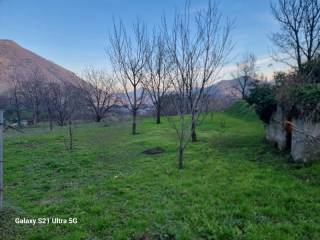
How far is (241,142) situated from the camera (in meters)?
11.9

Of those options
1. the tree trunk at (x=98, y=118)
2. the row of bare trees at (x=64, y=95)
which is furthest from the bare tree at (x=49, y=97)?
the tree trunk at (x=98, y=118)

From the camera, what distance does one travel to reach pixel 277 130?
1012cm

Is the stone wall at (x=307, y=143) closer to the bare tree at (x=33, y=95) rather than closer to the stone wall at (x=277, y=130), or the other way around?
the stone wall at (x=277, y=130)

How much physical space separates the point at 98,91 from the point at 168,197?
3391 centimetres

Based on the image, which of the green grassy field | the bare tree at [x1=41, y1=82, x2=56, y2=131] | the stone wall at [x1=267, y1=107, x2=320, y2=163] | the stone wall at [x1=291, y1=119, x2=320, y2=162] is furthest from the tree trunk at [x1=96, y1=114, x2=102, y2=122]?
the stone wall at [x1=291, y1=119, x2=320, y2=162]

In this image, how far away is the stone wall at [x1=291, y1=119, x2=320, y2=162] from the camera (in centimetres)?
688

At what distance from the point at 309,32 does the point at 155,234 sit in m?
21.6

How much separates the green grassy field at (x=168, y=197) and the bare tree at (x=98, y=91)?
88.7ft

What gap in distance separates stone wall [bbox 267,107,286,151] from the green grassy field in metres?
0.57

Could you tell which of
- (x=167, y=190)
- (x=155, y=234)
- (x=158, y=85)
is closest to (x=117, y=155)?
(x=167, y=190)

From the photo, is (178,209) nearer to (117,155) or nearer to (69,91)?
(117,155)

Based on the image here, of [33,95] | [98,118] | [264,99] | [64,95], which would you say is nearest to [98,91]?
[98,118]

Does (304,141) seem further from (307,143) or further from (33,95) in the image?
(33,95)

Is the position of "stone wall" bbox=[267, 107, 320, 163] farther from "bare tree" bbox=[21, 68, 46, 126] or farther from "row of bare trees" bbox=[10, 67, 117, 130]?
"bare tree" bbox=[21, 68, 46, 126]
